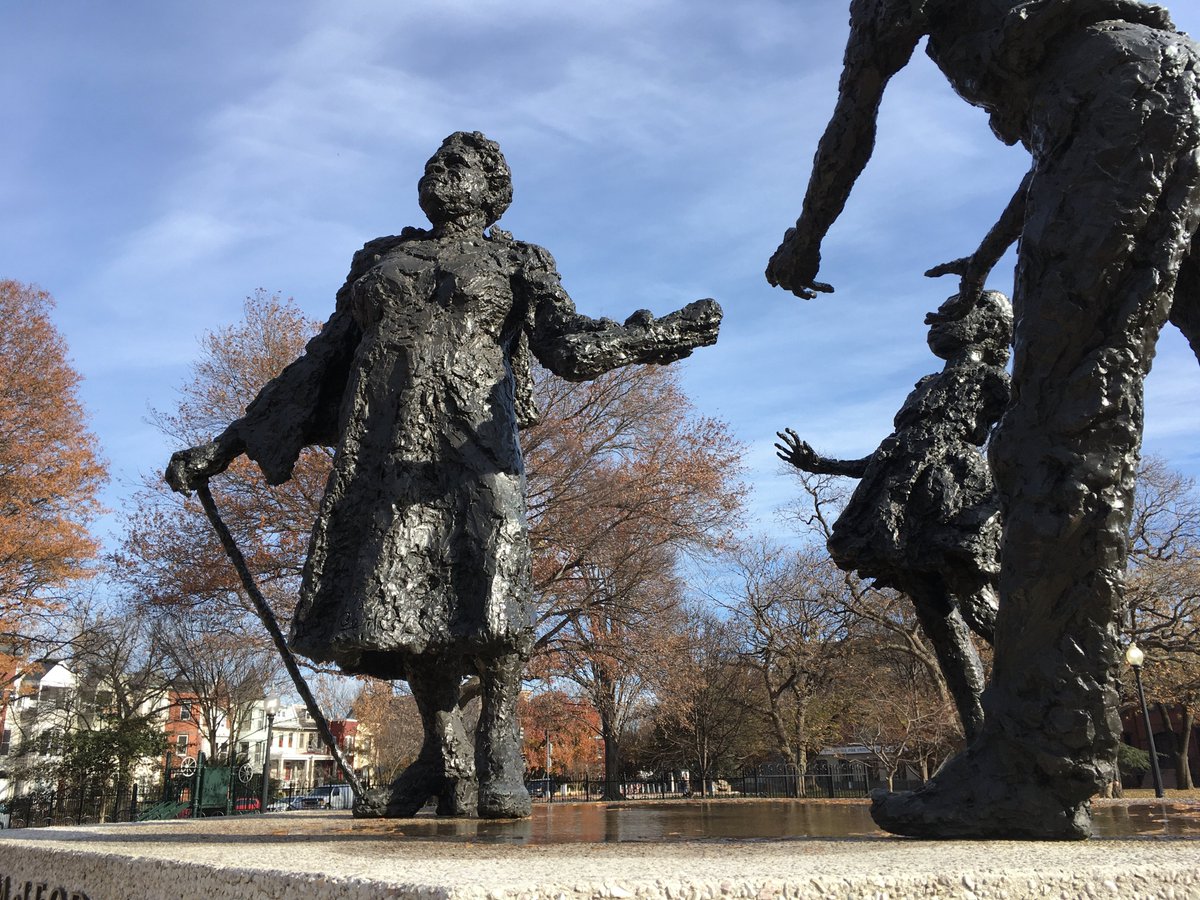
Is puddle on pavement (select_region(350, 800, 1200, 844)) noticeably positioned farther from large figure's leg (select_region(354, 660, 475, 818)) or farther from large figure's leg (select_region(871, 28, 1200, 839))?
large figure's leg (select_region(871, 28, 1200, 839))

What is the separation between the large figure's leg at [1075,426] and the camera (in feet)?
6.12

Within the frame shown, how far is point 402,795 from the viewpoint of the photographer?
150 inches

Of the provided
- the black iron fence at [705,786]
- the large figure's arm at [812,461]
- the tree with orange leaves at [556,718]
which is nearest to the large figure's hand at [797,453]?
the large figure's arm at [812,461]

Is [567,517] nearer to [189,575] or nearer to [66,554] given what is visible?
[189,575]

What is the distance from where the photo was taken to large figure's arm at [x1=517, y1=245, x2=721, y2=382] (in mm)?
3264

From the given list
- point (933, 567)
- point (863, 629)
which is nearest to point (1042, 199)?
point (933, 567)

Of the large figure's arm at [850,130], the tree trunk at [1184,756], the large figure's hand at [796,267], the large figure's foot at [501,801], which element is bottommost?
the tree trunk at [1184,756]

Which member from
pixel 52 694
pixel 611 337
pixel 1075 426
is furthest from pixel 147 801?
pixel 52 694

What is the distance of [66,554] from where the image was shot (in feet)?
70.6

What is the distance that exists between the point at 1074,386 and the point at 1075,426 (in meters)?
0.09

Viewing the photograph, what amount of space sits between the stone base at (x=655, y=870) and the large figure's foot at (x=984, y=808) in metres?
0.06

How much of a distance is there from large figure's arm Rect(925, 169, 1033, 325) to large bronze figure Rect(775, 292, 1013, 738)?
0.77 m

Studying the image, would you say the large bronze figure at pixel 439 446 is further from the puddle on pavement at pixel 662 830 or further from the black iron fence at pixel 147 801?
the black iron fence at pixel 147 801

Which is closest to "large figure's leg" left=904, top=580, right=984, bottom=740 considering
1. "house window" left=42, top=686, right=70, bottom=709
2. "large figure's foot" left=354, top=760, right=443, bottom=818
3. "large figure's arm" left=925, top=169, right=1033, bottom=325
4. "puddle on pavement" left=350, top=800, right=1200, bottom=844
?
"puddle on pavement" left=350, top=800, right=1200, bottom=844
